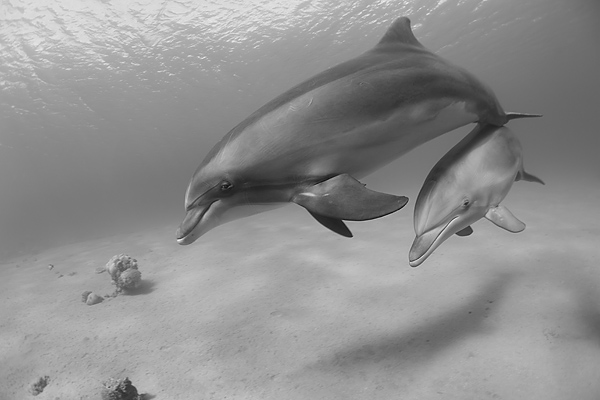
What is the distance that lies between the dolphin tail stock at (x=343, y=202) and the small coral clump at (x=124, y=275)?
A: 5942 millimetres

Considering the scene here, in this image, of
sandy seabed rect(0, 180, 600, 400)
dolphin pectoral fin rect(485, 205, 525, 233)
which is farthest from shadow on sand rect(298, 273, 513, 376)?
dolphin pectoral fin rect(485, 205, 525, 233)

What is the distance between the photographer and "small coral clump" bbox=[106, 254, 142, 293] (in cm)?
685

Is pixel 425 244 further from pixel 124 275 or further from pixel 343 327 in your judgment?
pixel 124 275

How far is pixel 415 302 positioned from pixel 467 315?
2.12 ft

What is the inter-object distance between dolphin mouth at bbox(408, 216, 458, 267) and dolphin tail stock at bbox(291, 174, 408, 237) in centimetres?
70

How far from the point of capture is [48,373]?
4148 millimetres

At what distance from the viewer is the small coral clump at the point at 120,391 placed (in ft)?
10.9

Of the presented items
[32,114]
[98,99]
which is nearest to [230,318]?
[98,99]

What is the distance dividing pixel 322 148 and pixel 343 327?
262 cm

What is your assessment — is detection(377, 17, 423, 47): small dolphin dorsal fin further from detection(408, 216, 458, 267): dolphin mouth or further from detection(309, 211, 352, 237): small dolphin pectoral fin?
detection(309, 211, 352, 237): small dolphin pectoral fin

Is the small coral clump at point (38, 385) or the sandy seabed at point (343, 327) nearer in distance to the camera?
the sandy seabed at point (343, 327)

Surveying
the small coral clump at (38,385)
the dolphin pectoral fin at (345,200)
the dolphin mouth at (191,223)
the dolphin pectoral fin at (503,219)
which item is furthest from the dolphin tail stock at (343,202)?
the small coral clump at (38,385)

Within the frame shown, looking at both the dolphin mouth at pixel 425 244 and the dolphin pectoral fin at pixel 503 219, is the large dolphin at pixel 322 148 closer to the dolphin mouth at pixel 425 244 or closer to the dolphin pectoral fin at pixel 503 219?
the dolphin mouth at pixel 425 244

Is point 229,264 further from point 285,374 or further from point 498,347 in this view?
point 498,347
